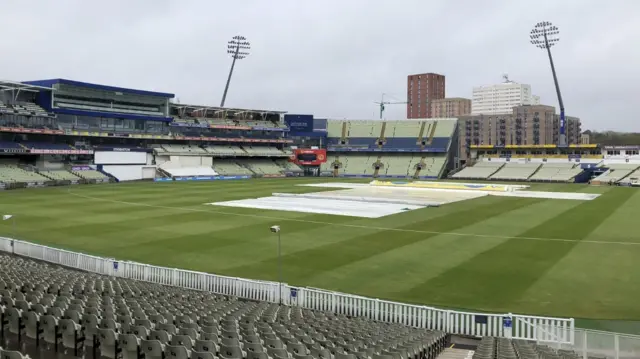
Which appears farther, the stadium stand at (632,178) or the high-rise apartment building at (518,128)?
the high-rise apartment building at (518,128)

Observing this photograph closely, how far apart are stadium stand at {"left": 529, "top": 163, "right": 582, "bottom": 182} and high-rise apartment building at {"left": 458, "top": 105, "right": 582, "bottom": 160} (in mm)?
66107

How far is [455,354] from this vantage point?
39.2 feet

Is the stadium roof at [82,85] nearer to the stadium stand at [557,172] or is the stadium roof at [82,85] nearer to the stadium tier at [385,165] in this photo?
the stadium tier at [385,165]

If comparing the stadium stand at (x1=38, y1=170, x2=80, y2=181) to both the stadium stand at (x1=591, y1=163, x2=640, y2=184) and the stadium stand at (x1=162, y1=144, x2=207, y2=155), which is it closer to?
the stadium stand at (x1=162, y1=144, x2=207, y2=155)

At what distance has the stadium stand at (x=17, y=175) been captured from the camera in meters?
68.2

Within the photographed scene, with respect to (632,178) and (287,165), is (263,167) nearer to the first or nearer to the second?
(287,165)

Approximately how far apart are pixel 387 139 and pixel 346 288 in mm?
102511

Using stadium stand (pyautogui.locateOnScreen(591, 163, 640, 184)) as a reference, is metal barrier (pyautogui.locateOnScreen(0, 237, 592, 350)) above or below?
below

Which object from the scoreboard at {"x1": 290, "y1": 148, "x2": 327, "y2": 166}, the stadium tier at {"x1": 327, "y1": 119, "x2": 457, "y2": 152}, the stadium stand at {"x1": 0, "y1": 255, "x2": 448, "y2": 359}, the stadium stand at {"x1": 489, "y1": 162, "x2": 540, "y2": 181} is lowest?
the stadium stand at {"x1": 0, "y1": 255, "x2": 448, "y2": 359}

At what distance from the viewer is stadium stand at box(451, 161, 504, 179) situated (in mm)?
101562

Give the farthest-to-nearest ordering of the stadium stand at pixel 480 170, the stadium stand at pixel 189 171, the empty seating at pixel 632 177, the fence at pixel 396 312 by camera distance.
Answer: the stadium stand at pixel 480 170 < the stadium stand at pixel 189 171 < the empty seating at pixel 632 177 < the fence at pixel 396 312

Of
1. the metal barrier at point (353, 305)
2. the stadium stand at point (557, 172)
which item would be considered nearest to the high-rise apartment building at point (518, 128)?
the stadium stand at point (557, 172)

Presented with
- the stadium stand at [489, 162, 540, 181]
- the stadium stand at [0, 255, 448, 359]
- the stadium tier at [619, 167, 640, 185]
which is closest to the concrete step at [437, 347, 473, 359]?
the stadium stand at [0, 255, 448, 359]

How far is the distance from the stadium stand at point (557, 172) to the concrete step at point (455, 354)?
87.6m
